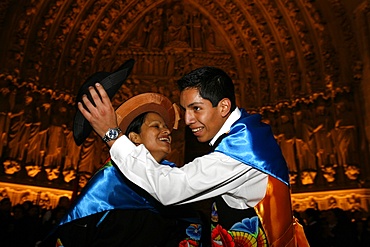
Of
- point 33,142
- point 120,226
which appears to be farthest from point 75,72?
point 120,226

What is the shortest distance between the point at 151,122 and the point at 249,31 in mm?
7232

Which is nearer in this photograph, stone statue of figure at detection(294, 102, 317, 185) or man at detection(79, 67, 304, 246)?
man at detection(79, 67, 304, 246)

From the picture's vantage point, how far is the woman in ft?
5.37

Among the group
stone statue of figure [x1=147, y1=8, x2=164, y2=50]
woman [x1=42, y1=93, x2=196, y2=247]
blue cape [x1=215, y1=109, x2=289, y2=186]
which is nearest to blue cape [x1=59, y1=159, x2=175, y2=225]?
woman [x1=42, y1=93, x2=196, y2=247]

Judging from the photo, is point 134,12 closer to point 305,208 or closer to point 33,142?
point 33,142

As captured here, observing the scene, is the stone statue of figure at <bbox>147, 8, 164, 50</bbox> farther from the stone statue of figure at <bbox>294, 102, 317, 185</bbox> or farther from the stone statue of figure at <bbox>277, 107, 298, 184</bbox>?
the stone statue of figure at <bbox>294, 102, 317, 185</bbox>

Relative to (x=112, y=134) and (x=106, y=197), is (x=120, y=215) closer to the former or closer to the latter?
(x=106, y=197)

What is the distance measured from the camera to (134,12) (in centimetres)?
874

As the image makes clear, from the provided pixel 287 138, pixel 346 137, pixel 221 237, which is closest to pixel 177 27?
pixel 287 138

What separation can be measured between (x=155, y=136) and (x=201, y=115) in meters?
0.47

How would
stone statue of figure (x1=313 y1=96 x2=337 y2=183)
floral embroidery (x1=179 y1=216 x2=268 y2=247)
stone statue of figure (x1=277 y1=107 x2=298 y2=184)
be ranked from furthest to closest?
stone statue of figure (x1=277 y1=107 x2=298 y2=184) < stone statue of figure (x1=313 y1=96 x2=337 y2=183) < floral embroidery (x1=179 y1=216 x2=268 y2=247)

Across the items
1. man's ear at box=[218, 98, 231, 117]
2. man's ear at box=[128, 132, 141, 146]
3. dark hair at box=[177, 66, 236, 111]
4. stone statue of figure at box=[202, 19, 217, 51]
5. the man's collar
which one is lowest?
man's ear at box=[128, 132, 141, 146]

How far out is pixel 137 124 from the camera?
77.8 inches

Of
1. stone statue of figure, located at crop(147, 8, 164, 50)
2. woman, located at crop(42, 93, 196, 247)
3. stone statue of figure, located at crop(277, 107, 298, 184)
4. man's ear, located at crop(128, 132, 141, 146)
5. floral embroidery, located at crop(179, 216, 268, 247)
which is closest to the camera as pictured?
floral embroidery, located at crop(179, 216, 268, 247)
